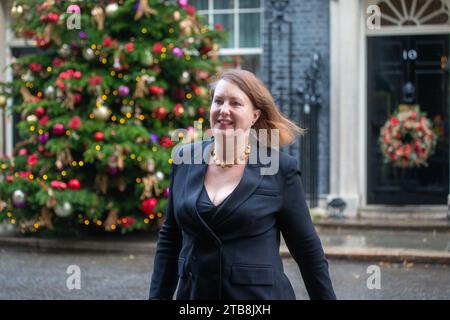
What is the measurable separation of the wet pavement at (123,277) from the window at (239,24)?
15.5 feet

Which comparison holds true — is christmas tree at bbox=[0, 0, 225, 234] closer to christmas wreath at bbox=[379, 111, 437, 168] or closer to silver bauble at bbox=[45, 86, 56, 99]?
silver bauble at bbox=[45, 86, 56, 99]

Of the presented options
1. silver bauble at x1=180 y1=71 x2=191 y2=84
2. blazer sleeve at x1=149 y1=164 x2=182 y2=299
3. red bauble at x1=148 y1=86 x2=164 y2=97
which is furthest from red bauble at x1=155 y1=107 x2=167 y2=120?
blazer sleeve at x1=149 y1=164 x2=182 y2=299

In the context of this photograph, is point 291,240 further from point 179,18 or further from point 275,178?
point 179,18

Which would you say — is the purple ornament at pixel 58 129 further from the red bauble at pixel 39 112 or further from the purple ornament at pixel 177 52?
the purple ornament at pixel 177 52

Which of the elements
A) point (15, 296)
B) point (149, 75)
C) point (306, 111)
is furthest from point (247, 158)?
point (306, 111)

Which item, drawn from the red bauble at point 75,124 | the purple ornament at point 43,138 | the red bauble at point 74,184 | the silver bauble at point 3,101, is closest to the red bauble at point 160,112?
the red bauble at point 75,124

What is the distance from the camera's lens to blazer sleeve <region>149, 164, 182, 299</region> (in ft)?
12.3

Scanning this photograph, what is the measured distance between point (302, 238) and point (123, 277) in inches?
226

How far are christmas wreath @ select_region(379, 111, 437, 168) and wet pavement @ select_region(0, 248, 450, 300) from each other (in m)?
3.58

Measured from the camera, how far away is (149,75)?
35.4 ft

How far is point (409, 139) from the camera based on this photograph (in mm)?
13211

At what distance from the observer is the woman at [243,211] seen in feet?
11.3

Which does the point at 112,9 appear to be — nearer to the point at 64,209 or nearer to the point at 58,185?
the point at 58,185

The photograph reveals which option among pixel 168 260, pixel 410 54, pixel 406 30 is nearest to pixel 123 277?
pixel 168 260
